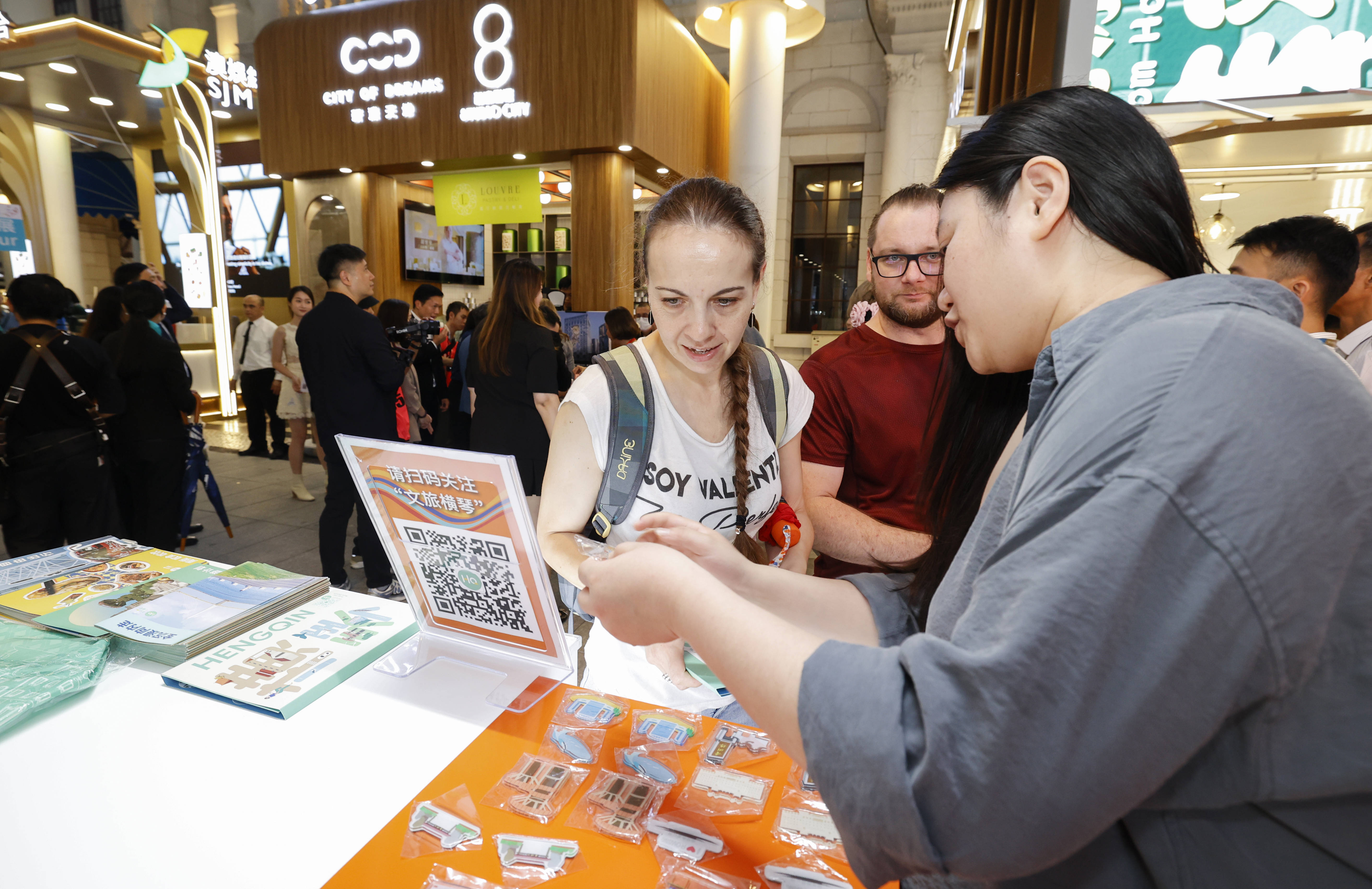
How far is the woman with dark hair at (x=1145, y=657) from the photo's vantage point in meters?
0.40

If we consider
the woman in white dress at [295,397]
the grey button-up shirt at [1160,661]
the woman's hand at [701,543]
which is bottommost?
the woman in white dress at [295,397]

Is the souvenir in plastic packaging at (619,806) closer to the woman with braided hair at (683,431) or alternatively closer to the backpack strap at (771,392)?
the woman with braided hair at (683,431)

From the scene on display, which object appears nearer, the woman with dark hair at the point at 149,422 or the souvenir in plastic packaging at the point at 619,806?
the souvenir in plastic packaging at the point at 619,806

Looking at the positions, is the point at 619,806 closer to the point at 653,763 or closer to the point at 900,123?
the point at 653,763

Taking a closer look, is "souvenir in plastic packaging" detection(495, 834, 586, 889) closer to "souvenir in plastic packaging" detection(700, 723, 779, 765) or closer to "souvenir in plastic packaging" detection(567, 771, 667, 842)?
"souvenir in plastic packaging" detection(567, 771, 667, 842)

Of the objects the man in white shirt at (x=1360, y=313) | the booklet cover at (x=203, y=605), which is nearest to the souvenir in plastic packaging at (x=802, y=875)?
the booklet cover at (x=203, y=605)

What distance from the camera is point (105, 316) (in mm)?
3551

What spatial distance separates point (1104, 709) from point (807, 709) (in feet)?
0.60

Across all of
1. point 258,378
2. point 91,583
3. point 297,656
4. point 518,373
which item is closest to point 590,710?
point 297,656

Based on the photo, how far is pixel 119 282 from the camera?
4062 millimetres

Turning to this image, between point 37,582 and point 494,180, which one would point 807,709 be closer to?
point 37,582

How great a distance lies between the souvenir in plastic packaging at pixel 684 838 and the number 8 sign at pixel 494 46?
625 cm

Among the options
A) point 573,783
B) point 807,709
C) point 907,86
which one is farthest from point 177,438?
point 907,86

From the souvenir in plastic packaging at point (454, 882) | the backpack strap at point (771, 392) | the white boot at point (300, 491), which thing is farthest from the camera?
the white boot at point (300, 491)
